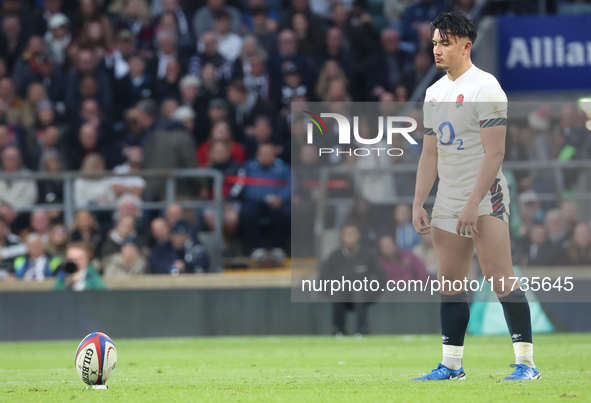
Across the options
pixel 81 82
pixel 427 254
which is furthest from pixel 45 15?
pixel 427 254

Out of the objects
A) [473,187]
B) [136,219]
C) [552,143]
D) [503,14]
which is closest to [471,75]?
[473,187]

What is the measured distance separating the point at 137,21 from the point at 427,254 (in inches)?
286

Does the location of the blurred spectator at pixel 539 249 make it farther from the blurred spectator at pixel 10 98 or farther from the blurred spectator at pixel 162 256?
the blurred spectator at pixel 10 98

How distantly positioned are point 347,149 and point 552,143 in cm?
279

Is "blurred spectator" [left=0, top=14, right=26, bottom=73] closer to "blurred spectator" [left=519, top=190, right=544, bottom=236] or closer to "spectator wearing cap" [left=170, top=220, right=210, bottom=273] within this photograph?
"spectator wearing cap" [left=170, top=220, right=210, bottom=273]

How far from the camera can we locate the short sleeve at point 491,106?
599 cm

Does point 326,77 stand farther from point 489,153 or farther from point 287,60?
point 489,153

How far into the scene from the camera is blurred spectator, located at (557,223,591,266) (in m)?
12.2

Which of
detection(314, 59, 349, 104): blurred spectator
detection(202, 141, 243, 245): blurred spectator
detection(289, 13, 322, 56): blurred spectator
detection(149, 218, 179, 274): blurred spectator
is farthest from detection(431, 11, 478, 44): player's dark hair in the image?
detection(289, 13, 322, 56): blurred spectator

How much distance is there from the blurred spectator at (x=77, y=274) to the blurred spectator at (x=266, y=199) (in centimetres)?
211

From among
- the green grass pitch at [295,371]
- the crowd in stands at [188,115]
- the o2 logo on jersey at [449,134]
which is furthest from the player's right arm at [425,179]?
the crowd in stands at [188,115]

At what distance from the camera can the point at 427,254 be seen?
39.4ft

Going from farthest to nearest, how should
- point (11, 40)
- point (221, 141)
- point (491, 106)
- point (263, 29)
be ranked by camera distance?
point (11, 40) < point (263, 29) < point (221, 141) < point (491, 106)

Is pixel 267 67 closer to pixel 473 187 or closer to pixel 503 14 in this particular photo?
pixel 503 14
